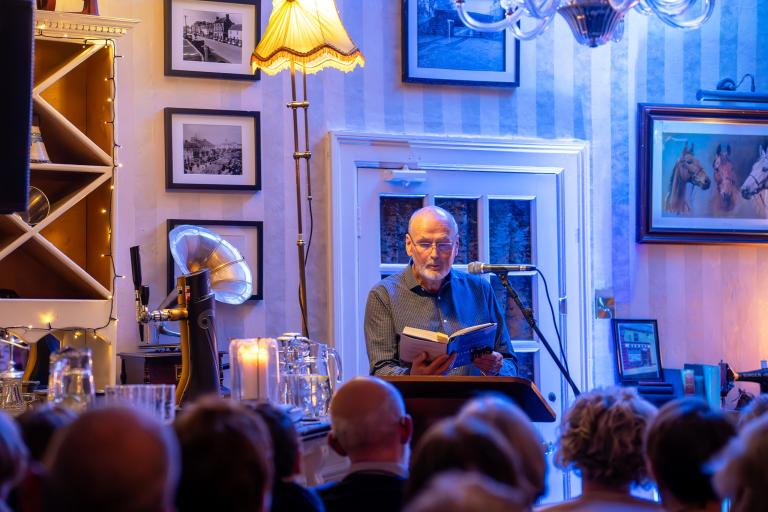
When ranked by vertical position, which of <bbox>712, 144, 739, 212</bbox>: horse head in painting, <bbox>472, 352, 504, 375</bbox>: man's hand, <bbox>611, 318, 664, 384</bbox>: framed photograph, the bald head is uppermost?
<bbox>712, 144, 739, 212</bbox>: horse head in painting

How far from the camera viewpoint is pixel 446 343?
11.9 ft

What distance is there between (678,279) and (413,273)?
1.88m

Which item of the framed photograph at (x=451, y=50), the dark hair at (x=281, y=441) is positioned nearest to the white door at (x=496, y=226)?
the framed photograph at (x=451, y=50)

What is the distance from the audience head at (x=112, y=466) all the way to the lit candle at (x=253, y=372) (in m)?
1.69

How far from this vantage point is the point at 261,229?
4.79 meters

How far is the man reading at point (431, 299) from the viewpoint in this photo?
4094mm

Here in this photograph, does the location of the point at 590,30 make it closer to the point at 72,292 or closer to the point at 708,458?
the point at 708,458

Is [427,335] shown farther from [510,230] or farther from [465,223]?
[510,230]

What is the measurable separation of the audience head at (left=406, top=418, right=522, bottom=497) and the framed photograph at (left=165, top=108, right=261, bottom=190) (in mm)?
3276

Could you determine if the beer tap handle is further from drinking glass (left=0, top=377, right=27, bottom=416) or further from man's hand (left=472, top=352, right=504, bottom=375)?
man's hand (left=472, top=352, right=504, bottom=375)

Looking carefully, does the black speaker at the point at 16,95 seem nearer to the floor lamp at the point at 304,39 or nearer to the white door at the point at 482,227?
the floor lamp at the point at 304,39

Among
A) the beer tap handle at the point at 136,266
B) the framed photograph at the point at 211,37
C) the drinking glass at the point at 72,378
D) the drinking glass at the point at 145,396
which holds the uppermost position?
the framed photograph at the point at 211,37

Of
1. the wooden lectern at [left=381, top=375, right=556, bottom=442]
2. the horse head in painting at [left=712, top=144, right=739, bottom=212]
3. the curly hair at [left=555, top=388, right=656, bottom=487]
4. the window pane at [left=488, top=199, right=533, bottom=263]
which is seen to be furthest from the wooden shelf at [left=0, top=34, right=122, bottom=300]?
the horse head in painting at [left=712, top=144, right=739, bottom=212]

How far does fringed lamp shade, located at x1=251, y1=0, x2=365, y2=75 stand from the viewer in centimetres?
410
